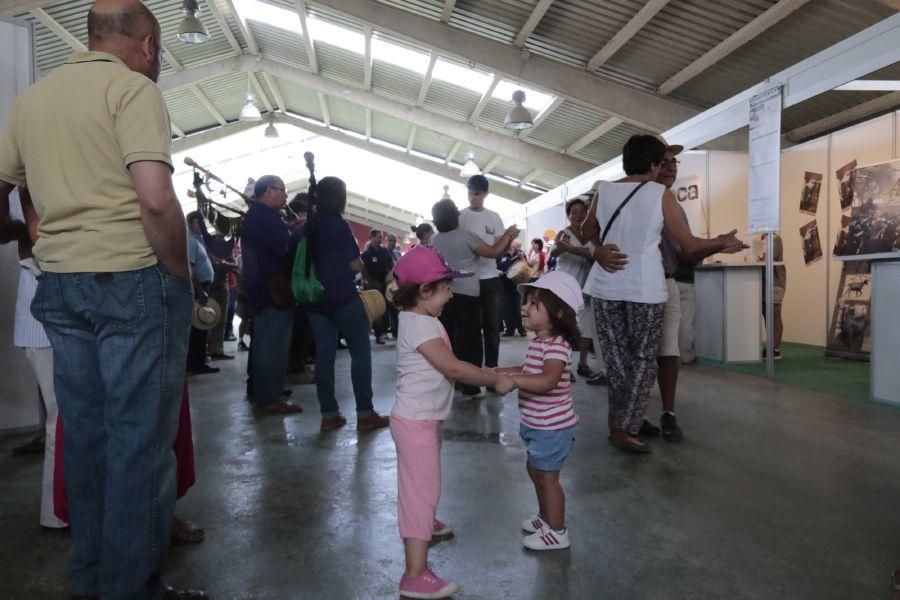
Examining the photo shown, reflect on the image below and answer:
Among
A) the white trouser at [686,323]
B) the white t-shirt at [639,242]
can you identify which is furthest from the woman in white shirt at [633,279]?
the white trouser at [686,323]

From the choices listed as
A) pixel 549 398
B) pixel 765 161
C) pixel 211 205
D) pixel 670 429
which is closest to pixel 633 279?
pixel 670 429

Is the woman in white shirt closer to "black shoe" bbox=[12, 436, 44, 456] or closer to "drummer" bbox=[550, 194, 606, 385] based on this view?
"drummer" bbox=[550, 194, 606, 385]

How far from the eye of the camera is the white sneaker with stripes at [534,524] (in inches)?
83.1

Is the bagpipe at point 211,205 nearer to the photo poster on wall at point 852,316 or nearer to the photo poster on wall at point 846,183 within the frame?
the photo poster on wall at point 852,316

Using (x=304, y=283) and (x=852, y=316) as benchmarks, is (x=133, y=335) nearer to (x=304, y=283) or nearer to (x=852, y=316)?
(x=304, y=283)

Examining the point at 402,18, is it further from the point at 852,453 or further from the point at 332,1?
the point at 852,453

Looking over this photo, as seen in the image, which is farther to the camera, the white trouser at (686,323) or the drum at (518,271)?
the white trouser at (686,323)

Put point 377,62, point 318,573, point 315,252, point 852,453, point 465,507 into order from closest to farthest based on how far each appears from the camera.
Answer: point 318,573
point 465,507
point 852,453
point 315,252
point 377,62

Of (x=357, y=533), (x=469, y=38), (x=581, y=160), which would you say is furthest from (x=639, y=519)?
(x=581, y=160)

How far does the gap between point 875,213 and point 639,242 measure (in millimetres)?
4557

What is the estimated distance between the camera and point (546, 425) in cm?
204

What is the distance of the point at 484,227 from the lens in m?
4.61

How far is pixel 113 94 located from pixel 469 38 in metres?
8.35

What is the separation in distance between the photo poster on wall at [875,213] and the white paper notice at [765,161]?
1.12m
